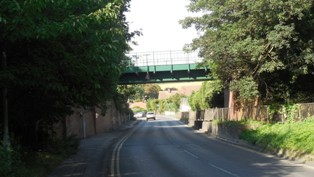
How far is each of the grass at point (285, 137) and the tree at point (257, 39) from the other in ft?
12.2

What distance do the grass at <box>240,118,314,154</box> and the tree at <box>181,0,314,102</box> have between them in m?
3.71

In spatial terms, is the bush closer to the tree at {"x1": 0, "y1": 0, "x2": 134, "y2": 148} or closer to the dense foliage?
the tree at {"x1": 0, "y1": 0, "x2": 134, "y2": 148}

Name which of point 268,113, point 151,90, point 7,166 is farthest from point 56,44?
point 151,90

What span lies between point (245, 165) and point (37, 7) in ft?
35.9

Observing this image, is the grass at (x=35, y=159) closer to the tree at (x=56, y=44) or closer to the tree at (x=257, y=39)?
the tree at (x=56, y=44)

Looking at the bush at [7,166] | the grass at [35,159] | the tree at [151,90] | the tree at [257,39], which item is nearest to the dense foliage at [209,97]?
the tree at [257,39]

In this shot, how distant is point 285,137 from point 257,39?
927 centimetres

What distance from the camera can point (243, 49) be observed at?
97.0ft

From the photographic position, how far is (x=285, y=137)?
22891 millimetres

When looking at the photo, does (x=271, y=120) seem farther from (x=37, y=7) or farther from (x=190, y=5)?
(x=37, y=7)

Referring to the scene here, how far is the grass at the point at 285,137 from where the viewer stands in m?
20.2

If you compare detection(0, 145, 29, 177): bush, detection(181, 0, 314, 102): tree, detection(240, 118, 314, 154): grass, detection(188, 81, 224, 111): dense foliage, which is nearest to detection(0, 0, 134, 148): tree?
detection(0, 145, 29, 177): bush

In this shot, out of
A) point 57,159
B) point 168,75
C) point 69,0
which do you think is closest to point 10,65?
point 69,0

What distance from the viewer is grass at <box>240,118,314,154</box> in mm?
20156
